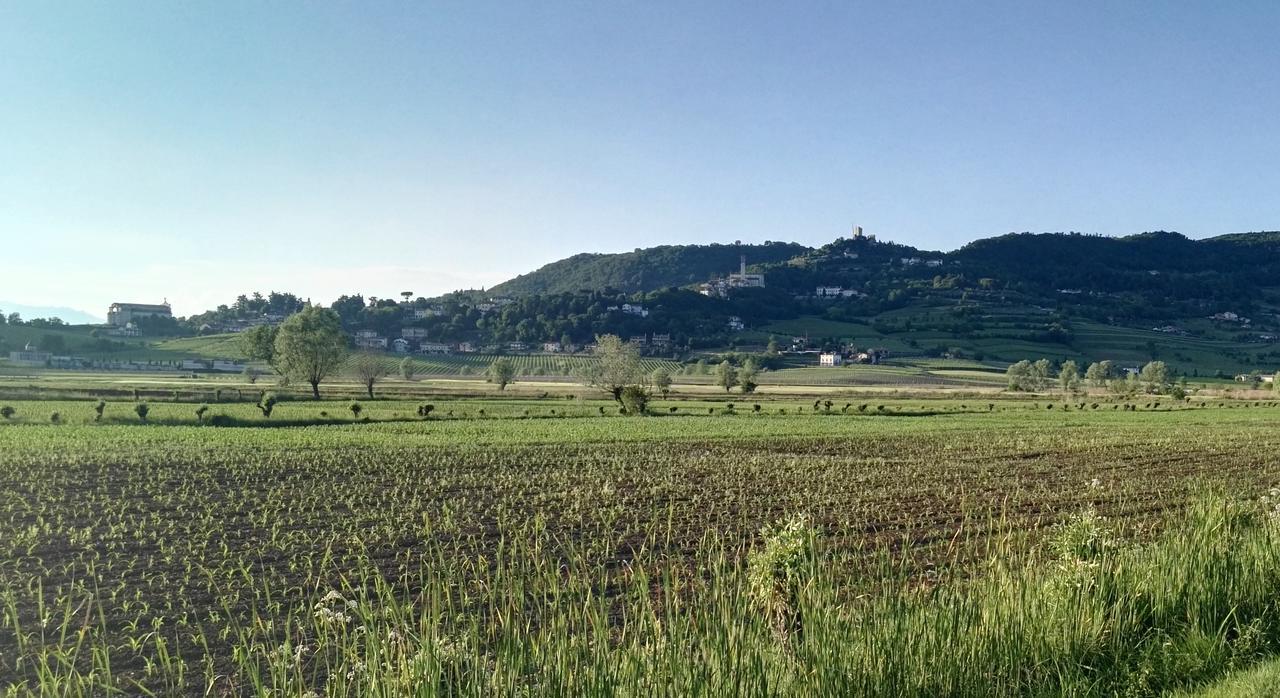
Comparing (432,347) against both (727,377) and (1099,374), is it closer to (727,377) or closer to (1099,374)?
(727,377)

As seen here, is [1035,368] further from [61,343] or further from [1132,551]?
[61,343]

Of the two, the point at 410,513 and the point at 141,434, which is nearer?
the point at 410,513

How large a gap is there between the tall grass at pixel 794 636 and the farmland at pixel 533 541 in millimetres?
45

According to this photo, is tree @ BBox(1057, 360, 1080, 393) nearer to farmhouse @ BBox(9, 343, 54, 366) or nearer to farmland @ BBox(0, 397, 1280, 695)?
farmland @ BBox(0, 397, 1280, 695)

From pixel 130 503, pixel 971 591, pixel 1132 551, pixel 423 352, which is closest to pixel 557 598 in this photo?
pixel 971 591

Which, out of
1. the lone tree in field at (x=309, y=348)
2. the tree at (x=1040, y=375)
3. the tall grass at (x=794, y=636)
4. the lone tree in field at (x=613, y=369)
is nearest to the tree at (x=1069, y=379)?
the tree at (x=1040, y=375)

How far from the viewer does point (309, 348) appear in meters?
79.6

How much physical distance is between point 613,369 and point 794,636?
79813mm

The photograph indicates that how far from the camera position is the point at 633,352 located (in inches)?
3469

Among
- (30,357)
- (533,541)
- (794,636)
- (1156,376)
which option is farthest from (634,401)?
(1156,376)

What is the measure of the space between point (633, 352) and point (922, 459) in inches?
2235

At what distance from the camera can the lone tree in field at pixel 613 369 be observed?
3408 inches

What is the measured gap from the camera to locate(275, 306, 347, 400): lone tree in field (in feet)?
262

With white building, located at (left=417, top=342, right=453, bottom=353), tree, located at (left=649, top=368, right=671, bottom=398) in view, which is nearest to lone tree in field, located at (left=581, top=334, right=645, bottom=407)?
tree, located at (left=649, top=368, right=671, bottom=398)
